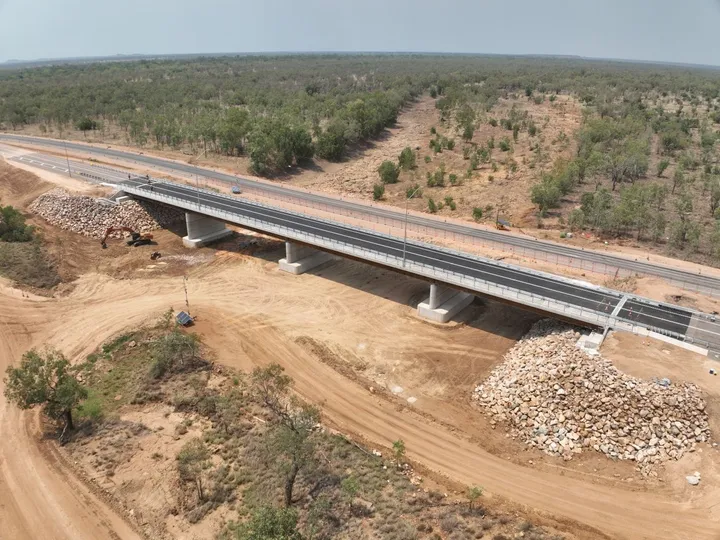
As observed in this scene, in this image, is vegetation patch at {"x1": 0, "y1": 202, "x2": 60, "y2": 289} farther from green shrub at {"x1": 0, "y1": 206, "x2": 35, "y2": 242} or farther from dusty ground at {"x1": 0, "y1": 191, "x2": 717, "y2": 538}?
dusty ground at {"x1": 0, "y1": 191, "x2": 717, "y2": 538}

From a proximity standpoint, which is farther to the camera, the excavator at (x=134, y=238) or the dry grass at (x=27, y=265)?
the excavator at (x=134, y=238)

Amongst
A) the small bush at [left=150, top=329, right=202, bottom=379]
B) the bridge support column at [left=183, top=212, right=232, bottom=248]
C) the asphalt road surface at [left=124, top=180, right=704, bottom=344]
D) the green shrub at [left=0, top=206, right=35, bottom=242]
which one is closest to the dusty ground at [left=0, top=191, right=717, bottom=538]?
the small bush at [left=150, top=329, right=202, bottom=379]

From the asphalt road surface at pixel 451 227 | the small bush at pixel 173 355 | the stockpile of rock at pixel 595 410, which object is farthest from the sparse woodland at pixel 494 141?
the small bush at pixel 173 355

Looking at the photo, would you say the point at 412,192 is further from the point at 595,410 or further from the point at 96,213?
the point at 595,410

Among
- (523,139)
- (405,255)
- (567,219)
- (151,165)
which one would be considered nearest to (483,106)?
(523,139)

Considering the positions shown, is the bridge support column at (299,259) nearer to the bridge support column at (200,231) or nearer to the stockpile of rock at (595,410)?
the bridge support column at (200,231)

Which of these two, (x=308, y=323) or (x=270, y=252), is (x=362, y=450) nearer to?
(x=308, y=323)
